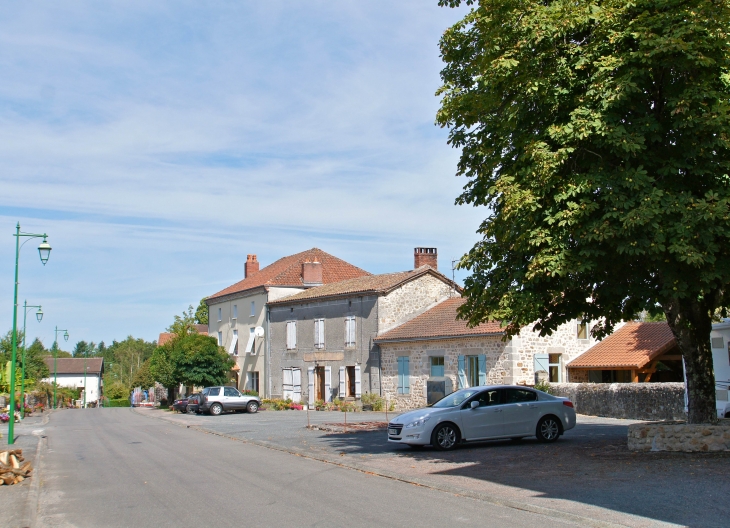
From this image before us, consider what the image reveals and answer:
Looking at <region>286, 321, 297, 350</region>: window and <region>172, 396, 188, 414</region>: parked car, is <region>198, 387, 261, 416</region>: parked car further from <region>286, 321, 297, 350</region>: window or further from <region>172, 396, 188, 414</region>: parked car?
<region>286, 321, 297, 350</region>: window

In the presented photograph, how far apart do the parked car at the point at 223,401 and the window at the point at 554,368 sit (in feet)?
50.5

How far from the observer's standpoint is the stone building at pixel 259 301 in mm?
45500

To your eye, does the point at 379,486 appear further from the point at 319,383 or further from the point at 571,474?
the point at 319,383

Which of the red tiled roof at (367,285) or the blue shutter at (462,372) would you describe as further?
the red tiled roof at (367,285)

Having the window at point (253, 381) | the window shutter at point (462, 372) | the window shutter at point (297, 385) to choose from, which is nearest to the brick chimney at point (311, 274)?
the window shutter at point (297, 385)

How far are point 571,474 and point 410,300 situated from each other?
1029 inches

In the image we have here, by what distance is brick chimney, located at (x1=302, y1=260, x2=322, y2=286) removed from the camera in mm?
46625

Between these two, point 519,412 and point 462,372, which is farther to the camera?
point 462,372

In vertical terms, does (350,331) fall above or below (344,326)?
below

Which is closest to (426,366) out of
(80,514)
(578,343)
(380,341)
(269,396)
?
(380,341)

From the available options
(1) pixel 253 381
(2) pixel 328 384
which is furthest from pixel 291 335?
(1) pixel 253 381

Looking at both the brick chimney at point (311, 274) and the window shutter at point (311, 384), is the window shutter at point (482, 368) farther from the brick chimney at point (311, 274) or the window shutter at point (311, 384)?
the brick chimney at point (311, 274)

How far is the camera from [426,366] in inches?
1309

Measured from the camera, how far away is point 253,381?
4738 cm
